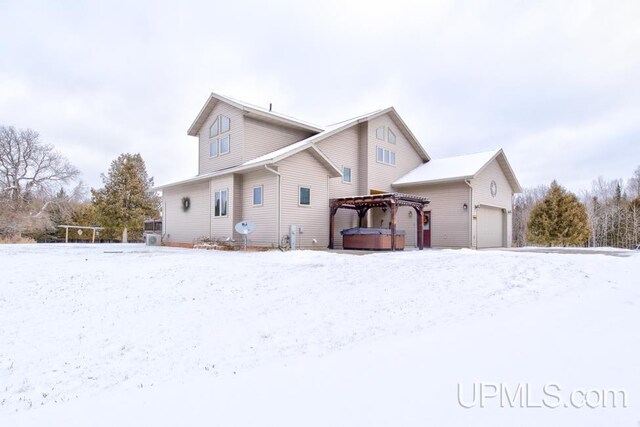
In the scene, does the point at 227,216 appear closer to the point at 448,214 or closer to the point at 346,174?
the point at 346,174

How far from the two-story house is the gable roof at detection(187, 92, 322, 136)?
5 centimetres

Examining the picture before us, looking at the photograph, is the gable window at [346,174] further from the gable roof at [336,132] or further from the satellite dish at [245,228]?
the satellite dish at [245,228]

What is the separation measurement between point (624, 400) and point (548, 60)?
16052 mm

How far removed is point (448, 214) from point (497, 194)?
3487mm

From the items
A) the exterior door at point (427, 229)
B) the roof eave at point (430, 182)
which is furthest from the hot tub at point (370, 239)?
the roof eave at point (430, 182)

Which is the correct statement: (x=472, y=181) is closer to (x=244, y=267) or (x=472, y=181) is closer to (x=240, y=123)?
(x=240, y=123)

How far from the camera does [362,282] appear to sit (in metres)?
7.14

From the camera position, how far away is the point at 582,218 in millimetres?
22562

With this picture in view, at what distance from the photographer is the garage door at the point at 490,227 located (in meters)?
17.8

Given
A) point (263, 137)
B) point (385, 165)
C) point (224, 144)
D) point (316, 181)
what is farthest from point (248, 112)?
point (385, 165)

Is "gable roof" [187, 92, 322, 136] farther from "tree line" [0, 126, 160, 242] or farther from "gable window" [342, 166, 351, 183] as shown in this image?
"tree line" [0, 126, 160, 242]

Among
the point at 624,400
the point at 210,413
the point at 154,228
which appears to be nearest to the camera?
the point at 624,400

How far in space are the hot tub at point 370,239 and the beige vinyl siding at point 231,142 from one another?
5548 mm

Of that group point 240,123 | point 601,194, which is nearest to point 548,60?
point 240,123
